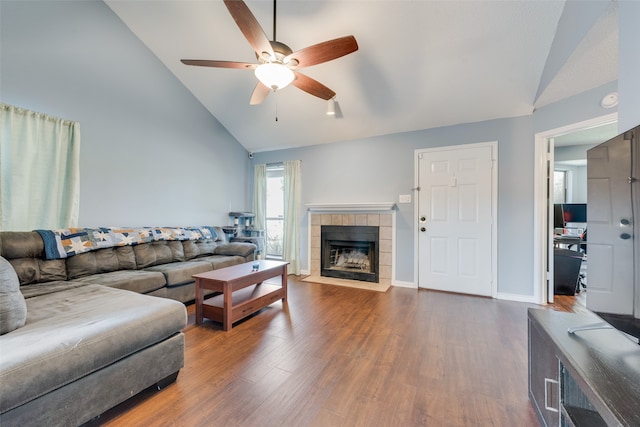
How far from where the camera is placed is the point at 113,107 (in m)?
3.22

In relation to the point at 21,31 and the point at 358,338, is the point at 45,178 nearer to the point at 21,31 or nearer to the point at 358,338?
the point at 21,31

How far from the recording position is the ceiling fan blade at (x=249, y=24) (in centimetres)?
166

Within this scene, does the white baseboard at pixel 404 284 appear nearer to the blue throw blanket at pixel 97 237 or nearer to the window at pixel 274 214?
the window at pixel 274 214

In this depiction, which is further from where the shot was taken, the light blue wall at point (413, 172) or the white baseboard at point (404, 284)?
the white baseboard at point (404, 284)

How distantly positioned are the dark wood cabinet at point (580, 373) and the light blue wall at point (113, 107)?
4176 mm

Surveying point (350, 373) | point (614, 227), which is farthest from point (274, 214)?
point (614, 227)

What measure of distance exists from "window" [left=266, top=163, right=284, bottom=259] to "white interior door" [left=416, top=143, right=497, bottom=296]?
2.63m

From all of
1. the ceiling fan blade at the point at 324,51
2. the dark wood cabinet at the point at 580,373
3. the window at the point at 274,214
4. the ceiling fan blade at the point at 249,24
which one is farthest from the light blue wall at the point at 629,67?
the window at the point at 274,214

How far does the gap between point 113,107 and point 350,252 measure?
394 cm

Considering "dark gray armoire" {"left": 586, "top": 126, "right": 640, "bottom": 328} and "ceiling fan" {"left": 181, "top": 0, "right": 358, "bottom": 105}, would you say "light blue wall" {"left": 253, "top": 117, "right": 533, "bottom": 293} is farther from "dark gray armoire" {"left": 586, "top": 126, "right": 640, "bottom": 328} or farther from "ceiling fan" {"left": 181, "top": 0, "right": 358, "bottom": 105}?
"dark gray armoire" {"left": 586, "top": 126, "right": 640, "bottom": 328}

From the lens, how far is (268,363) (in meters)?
1.87

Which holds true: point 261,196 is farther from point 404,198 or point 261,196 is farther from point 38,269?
point 38,269

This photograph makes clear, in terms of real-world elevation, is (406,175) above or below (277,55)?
below

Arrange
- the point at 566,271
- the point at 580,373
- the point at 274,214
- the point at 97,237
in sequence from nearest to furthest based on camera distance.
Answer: the point at 580,373 < the point at 97,237 < the point at 566,271 < the point at 274,214
